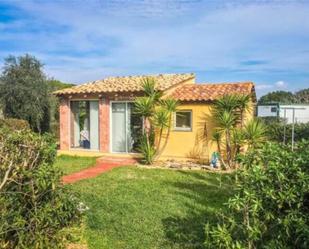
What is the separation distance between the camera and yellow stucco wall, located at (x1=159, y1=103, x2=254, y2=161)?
63.6 ft

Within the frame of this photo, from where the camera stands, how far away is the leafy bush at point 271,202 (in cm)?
534

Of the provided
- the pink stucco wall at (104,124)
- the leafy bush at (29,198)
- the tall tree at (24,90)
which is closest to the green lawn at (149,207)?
the leafy bush at (29,198)

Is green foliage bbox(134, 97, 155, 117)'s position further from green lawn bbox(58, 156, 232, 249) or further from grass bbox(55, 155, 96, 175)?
green lawn bbox(58, 156, 232, 249)

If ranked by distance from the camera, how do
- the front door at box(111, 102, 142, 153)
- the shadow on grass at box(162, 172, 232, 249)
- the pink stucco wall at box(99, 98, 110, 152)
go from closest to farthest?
the shadow on grass at box(162, 172, 232, 249) → the front door at box(111, 102, 142, 153) → the pink stucco wall at box(99, 98, 110, 152)

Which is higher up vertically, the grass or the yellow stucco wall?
the yellow stucco wall

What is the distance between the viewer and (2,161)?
6324mm

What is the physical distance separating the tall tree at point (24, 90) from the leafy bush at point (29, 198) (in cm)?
2327

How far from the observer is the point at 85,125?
22938mm

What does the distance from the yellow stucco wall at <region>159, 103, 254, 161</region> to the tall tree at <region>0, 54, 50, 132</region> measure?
1379 centimetres

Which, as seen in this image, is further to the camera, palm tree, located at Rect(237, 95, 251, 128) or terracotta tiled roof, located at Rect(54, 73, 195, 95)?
terracotta tiled roof, located at Rect(54, 73, 195, 95)

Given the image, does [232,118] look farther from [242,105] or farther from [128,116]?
[128,116]

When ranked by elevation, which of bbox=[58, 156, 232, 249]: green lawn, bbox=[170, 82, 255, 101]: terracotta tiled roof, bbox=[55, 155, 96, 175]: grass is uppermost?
bbox=[170, 82, 255, 101]: terracotta tiled roof

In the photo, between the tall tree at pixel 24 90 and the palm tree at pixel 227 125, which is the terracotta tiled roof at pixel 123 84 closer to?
the palm tree at pixel 227 125

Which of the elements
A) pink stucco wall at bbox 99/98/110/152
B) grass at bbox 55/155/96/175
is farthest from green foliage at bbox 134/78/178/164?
grass at bbox 55/155/96/175
